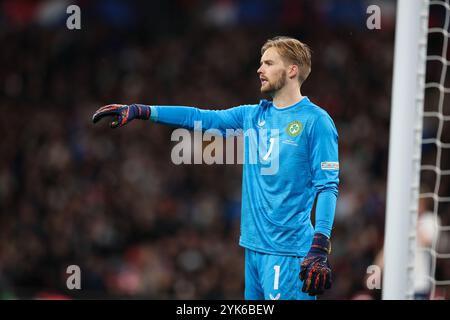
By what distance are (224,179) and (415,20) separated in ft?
21.5

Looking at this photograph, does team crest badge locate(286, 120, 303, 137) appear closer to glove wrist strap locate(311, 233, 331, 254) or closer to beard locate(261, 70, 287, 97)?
beard locate(261, 70, 287, 97)

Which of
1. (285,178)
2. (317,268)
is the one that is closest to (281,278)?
(317,268)

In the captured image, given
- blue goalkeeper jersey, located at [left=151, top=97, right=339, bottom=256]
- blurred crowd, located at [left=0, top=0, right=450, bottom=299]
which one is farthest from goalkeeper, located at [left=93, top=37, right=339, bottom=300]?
blurred crowd, located at [left=0, top=0, right=450, bottom=299]

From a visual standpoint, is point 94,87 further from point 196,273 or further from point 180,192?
point 196,273

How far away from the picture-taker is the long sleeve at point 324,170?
4293 millimetres

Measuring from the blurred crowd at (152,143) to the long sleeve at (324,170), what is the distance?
446 cm

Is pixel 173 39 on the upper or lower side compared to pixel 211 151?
upper

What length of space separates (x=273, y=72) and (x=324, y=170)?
24.6 inches

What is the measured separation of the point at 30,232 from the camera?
10367 mm

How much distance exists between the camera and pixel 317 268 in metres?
4.24

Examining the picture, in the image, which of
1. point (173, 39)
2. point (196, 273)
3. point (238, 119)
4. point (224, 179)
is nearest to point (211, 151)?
point (238, 119)

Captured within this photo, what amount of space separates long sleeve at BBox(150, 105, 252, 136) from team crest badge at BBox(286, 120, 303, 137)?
35 centimetres

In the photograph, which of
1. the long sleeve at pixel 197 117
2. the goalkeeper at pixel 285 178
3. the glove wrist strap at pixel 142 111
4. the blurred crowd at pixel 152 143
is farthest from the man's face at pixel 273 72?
the blurred crowd at pixel 152 143

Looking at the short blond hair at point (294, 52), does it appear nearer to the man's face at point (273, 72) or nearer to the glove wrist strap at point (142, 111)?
the man's face at point (273, 72)
